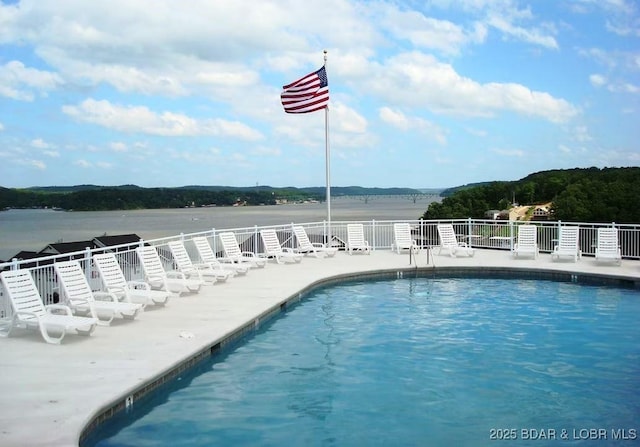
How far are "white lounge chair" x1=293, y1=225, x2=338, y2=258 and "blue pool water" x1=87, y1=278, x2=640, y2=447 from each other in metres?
5.82

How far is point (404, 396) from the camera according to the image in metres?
6.52

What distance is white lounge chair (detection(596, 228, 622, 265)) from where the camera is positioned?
49.2 ft

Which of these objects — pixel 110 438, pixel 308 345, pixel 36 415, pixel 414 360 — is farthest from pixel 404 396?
pixel 36 415

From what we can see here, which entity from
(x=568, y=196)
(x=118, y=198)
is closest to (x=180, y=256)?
(x=568, y=196)

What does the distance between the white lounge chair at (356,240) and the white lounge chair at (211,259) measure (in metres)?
4.90

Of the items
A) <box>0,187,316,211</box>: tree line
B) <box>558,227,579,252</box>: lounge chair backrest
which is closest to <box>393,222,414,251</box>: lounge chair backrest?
<box>558,227,579,252</box>: lounge chair backrest

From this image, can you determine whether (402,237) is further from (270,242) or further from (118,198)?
(118,198)

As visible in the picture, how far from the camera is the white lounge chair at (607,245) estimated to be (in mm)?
15009

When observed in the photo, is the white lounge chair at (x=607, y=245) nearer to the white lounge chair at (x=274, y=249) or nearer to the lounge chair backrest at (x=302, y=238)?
the lounge chair backrest at (x=302, y=238)

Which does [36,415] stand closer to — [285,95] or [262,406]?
[262,406]

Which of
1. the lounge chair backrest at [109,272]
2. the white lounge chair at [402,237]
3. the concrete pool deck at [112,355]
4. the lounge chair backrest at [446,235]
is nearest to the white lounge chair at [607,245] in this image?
the concrete pool deck at [112,355]

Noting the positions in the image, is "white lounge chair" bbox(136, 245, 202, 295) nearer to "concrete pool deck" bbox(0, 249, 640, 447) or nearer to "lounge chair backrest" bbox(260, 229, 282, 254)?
"concrete pool deck" bbox(0, 249, 640, 447)

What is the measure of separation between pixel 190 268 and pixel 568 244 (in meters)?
10.0

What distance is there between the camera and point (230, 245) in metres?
14.3
